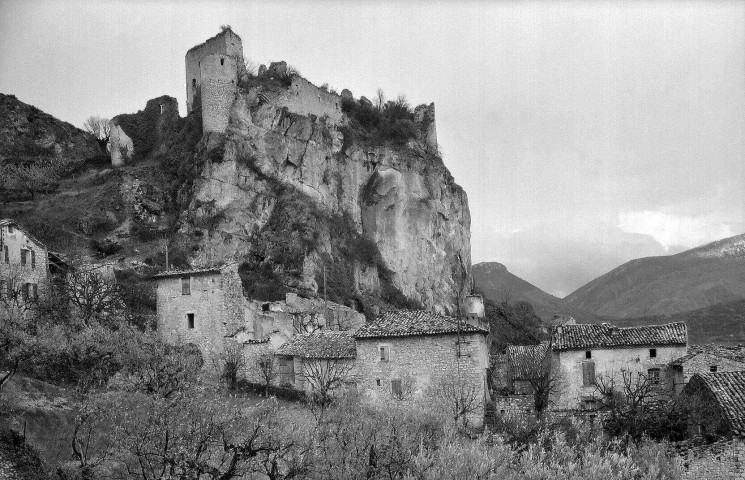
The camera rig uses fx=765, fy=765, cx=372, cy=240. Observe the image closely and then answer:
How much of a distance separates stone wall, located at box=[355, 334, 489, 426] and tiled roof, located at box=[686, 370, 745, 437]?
1025 centimetres

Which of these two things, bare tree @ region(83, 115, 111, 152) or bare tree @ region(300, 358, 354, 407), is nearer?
bare tree @ region(300, 358, 354, 407)

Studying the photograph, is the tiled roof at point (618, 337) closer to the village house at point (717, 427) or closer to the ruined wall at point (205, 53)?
the village house at point (717, 427)

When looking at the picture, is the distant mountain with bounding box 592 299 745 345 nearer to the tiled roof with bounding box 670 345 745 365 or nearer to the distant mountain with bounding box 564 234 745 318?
the distant mountain with bounding box 564 234 745 318

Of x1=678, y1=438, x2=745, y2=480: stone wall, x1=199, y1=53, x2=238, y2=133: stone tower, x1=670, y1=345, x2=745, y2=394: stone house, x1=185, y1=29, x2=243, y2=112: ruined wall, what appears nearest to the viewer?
x1=678, y1=438, x2=745, y2=480: stone wall

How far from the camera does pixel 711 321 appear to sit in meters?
A: 78.4

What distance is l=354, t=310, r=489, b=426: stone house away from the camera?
38.0m

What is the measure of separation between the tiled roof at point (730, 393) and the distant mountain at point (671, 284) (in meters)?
58.9

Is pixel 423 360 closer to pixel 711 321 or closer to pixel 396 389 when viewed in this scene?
pixel 396 389

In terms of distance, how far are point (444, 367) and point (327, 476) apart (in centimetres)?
1678

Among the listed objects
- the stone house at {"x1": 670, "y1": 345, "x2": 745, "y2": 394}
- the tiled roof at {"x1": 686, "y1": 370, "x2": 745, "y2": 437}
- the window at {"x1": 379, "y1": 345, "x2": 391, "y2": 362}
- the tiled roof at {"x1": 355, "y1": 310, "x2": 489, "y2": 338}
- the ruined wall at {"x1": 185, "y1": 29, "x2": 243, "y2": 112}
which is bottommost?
the tiled roof at {"x1": 686, "y1": 370, "x2": 745, "y2": 437}

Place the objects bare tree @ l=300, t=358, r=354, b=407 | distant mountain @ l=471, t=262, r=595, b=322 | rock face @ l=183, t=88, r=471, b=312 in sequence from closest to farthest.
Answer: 1. bare tree @ l=300, t=358, r=354, b=407
2. rock face @ l=183, t=88, r=471, b=312
3. distant mountain @ l=471, t=262, r=595, b=322

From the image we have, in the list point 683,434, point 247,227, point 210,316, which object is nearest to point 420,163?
point 247,227

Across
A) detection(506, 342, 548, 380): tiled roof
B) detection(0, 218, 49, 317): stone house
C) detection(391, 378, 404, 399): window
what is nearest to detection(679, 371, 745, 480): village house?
detection(506, 342, 548, 380): tiled roof

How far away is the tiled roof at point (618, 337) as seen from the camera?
1622 inches
